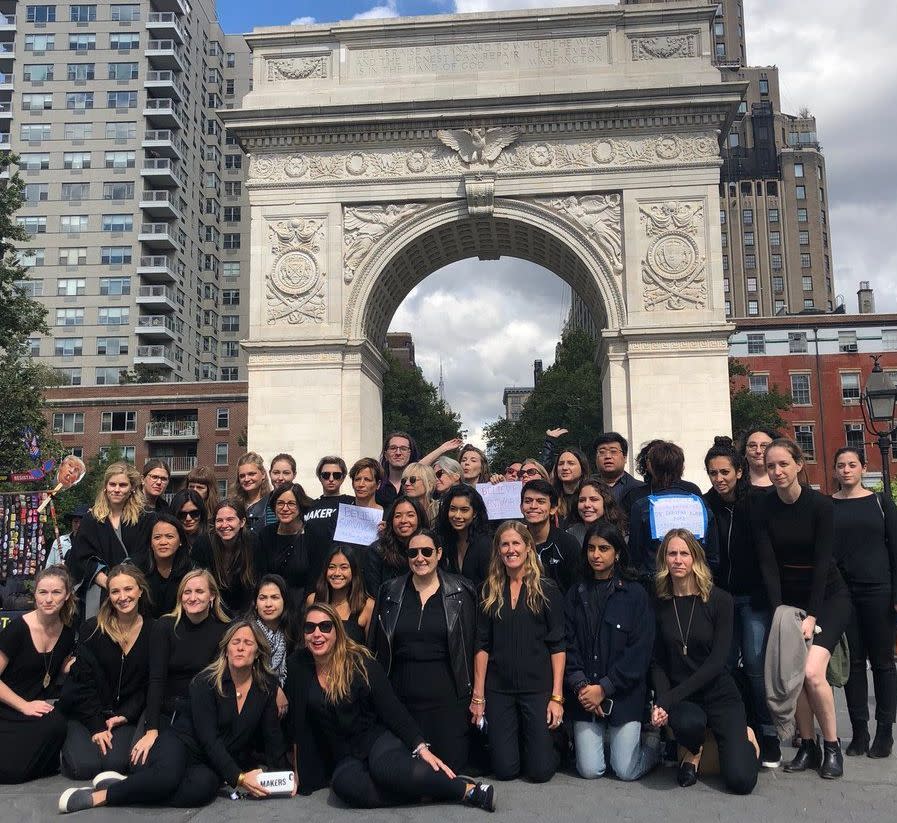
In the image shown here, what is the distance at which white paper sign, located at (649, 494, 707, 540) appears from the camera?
713 cm

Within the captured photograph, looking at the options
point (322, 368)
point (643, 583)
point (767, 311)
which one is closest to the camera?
point (643, 583)

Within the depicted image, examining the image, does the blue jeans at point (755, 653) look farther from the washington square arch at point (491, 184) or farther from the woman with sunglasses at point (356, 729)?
the washington square arch at point (491, 184)

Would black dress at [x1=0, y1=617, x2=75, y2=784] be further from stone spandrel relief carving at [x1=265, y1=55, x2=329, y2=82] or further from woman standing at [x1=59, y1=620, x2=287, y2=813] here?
stone spandrel relief carving at [x1=265, y1=55, x2=329, y2=82]

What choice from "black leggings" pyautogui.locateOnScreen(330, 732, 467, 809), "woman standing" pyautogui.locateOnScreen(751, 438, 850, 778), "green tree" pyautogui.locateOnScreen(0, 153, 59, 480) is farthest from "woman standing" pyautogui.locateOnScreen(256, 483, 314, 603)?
"green tree" pyautogui.locateOnScreen(0, 153, 59, 480)

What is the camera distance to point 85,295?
5997cm

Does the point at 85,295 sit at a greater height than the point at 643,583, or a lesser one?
greater

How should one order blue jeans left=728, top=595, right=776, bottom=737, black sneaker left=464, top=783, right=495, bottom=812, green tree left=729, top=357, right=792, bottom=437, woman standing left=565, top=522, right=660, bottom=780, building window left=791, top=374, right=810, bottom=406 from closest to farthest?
black sneaker left=464, top=783, right=495, bottom=812
woman standing left=565, top=522, right=660, bottom=780
blue jeans left=728, top=595, right=776, bottom=737
green tree left=729, top=357, right=792, bottom=437
building window left=791, top=374, right=810, bottom=406

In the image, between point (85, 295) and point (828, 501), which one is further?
point (85, 295)

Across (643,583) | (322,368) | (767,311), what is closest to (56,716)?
(643,583)

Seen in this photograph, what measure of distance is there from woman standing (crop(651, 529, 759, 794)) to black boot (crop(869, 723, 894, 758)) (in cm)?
138

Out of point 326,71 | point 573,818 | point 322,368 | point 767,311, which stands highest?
point 767,311

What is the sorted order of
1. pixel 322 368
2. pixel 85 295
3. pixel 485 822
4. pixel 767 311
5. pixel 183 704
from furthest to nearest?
pixel 767 311 < pixel 85 295 < pixel 322 368 < pixel 183 704 < pixel 485 822

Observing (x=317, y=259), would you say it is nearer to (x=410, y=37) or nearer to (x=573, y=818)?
(x=410, y=37)

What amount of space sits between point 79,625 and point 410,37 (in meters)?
19.7
